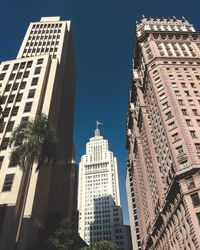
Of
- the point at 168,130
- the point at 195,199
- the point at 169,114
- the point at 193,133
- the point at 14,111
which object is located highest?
the point at 169,114

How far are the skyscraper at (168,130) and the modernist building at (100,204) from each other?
6915 centimetres

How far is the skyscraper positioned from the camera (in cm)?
4741

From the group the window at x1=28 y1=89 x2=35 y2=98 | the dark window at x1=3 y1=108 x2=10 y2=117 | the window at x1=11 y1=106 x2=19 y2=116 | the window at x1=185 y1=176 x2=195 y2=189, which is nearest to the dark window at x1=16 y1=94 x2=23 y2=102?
the window at x1=28 y1=89 x2=35 y2=98

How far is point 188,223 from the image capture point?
1743 inches

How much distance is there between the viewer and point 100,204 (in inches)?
6619

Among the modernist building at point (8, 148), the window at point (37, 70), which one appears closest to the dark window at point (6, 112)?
the modernist building at point (8, 148)

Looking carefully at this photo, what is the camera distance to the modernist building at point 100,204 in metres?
153

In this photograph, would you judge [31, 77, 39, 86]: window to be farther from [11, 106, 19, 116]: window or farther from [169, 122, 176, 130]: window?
[169, 122, 176, 130]: window

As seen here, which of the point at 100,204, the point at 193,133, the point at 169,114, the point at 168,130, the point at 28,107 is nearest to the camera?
the point at 28,107

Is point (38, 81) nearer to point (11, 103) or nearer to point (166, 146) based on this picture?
point (11, 103)

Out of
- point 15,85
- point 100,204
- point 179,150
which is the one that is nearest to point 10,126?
point 15,85

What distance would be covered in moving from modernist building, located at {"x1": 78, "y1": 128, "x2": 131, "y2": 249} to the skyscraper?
6915 centimetres

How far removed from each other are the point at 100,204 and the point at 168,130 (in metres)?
121

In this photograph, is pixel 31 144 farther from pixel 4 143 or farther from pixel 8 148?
pixel 4 143
